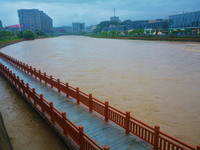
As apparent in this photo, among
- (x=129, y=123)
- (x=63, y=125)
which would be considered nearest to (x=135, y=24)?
(x=129, y=123)

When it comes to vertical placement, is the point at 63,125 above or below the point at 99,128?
above

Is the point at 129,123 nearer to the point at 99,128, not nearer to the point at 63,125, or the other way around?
the point at 99,128

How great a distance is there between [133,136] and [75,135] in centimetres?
247

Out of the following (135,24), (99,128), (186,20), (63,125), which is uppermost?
(135,24)

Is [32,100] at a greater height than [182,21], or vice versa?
[182,21]

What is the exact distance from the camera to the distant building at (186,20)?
329 ft

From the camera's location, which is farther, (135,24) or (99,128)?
(135,24)

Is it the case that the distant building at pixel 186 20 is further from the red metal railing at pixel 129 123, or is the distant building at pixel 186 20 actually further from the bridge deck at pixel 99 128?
the bridge deck at pixel 99 128

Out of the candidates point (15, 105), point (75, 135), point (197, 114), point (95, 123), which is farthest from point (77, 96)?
point (197, 114)

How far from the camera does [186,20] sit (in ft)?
358

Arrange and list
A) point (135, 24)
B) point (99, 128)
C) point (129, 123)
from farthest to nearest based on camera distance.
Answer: point (135, 24), point (99, 128), point (129, 123)

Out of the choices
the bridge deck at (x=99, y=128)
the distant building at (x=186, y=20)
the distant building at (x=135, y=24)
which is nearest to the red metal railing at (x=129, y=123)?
→ the bridge deck at (x=99, y=128)

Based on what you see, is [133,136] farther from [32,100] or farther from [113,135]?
[32,100]

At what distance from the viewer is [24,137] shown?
870 cm
